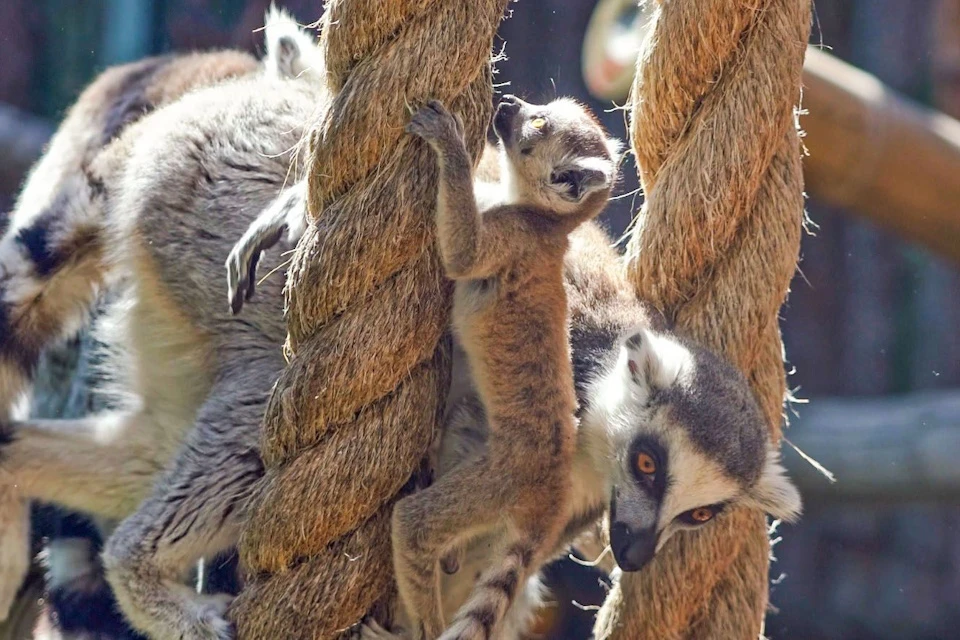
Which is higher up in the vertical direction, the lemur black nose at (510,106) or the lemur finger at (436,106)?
the lemur finger at (436,106)

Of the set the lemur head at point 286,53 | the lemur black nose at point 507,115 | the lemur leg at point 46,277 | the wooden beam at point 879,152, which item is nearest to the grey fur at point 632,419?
the lemur black nose at point 507,115

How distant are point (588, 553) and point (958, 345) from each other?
16.8 feet

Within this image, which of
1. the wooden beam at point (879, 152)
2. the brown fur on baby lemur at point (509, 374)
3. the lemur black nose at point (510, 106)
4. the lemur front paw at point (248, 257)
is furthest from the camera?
the wooden beam at point (879, 152)

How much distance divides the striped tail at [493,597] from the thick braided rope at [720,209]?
25 cm

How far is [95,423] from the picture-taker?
3.40 m

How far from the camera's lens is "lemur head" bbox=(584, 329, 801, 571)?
2.75 metres

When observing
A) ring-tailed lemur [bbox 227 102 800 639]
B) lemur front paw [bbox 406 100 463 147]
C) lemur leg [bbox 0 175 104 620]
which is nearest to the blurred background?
lemur leg [bbox 0 175 104 620]

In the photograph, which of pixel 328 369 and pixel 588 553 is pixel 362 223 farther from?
pixel 588 553

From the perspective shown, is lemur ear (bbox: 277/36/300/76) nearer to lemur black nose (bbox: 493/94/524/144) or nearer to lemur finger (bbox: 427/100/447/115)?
lemur black nose (bbox: 493/94/524/144)

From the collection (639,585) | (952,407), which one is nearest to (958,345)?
(952,407)

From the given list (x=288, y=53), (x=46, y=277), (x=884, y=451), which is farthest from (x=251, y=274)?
(x=884, y=451)

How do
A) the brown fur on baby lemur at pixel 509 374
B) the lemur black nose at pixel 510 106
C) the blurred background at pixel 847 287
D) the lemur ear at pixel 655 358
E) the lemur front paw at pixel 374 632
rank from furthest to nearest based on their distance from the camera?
the blurred background at pixel 847 287, the lemur black nose at pixel 510 106, the lemur ear at pixel 655 358, the brown fur on baby lemur at pixel 509 374, the lemur front paw at pixel 374 632

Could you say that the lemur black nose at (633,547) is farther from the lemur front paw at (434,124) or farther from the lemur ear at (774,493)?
the lemur front paw at (434,124)

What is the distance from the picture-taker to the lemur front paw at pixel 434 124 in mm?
2105
